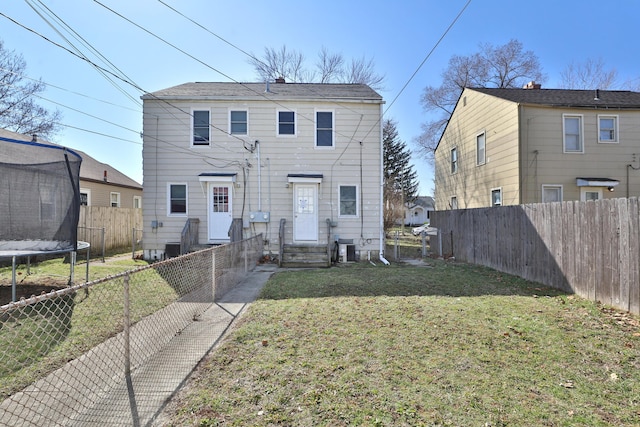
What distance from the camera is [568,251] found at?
643 centimetres

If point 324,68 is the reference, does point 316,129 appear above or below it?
below

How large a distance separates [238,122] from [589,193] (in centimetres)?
1333

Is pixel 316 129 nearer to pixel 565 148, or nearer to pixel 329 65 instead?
pixel 565 148

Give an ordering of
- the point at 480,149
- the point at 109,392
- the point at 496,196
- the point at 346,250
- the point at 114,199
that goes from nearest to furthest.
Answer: the point at 109,392 < the point at 346,250 < the point at 496,196 < the point at 480,149 < the point at 114,199

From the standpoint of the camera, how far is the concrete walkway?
7.92 ft

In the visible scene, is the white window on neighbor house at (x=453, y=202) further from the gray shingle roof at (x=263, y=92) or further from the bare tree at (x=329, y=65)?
the bare tree at (x=329, y=65)

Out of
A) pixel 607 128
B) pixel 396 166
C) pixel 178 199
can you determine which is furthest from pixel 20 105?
pixel 607 128

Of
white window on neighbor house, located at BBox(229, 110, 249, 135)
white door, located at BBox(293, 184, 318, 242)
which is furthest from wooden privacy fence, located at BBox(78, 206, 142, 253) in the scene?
white door, located at BBox(293, 184, 318, 242)

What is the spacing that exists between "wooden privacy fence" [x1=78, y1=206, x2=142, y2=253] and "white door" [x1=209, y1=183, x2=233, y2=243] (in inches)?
175

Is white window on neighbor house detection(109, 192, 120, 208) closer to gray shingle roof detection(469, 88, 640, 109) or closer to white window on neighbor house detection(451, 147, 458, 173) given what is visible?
white window on neighbor house detection(451, 147, 458, 173)

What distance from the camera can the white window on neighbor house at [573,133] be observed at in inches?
476

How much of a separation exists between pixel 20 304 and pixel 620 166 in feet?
55.5

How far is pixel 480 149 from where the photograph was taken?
1455 cm

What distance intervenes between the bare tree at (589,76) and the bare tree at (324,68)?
45.3 ft
